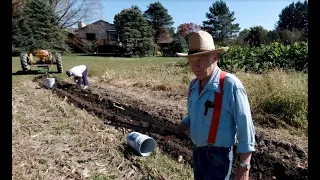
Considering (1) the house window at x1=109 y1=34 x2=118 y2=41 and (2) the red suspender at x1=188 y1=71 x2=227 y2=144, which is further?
(1) the house window at x1=109 y1=34 x2=118 y2=41

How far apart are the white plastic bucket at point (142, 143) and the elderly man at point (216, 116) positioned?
220cm

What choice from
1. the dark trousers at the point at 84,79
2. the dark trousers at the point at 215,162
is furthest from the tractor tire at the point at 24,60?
the dark trousers at the point at 215,162

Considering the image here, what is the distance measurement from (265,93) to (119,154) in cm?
378

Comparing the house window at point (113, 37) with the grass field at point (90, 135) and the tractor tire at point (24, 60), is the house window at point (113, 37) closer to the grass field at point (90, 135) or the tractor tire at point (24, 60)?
the tractor tire at point (24, 60)

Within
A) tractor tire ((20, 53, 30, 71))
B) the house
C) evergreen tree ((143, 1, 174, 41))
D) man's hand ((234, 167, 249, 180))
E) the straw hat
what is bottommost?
man's hand ((234, 167, 249, 180))

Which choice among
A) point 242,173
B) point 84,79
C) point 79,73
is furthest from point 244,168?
point 84,79

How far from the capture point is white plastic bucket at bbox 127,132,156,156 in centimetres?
451

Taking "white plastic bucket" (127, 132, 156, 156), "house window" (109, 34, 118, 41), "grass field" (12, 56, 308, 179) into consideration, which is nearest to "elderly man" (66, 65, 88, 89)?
"grass field" (12, 56, 308, 179)

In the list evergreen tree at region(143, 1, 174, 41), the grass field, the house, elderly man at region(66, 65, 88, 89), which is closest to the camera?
the grass field

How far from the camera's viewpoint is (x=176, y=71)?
50.9ft

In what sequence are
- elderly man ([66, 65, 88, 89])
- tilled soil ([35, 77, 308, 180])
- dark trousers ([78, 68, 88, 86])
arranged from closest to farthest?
tilled soil ([35, 77, 308, 180]) → elderly man ([66, 65, 88, 89]) → dark trousers ([78, 68, 88, 86])

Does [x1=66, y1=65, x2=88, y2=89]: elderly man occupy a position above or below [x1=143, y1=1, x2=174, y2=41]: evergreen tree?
below

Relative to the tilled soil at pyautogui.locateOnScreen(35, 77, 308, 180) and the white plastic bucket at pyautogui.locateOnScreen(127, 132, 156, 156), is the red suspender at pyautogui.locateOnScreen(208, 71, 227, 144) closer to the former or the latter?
the tilled soil at pyautogui.locateOnScreen(35, 77, 308, 180)

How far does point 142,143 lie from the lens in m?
4.71
